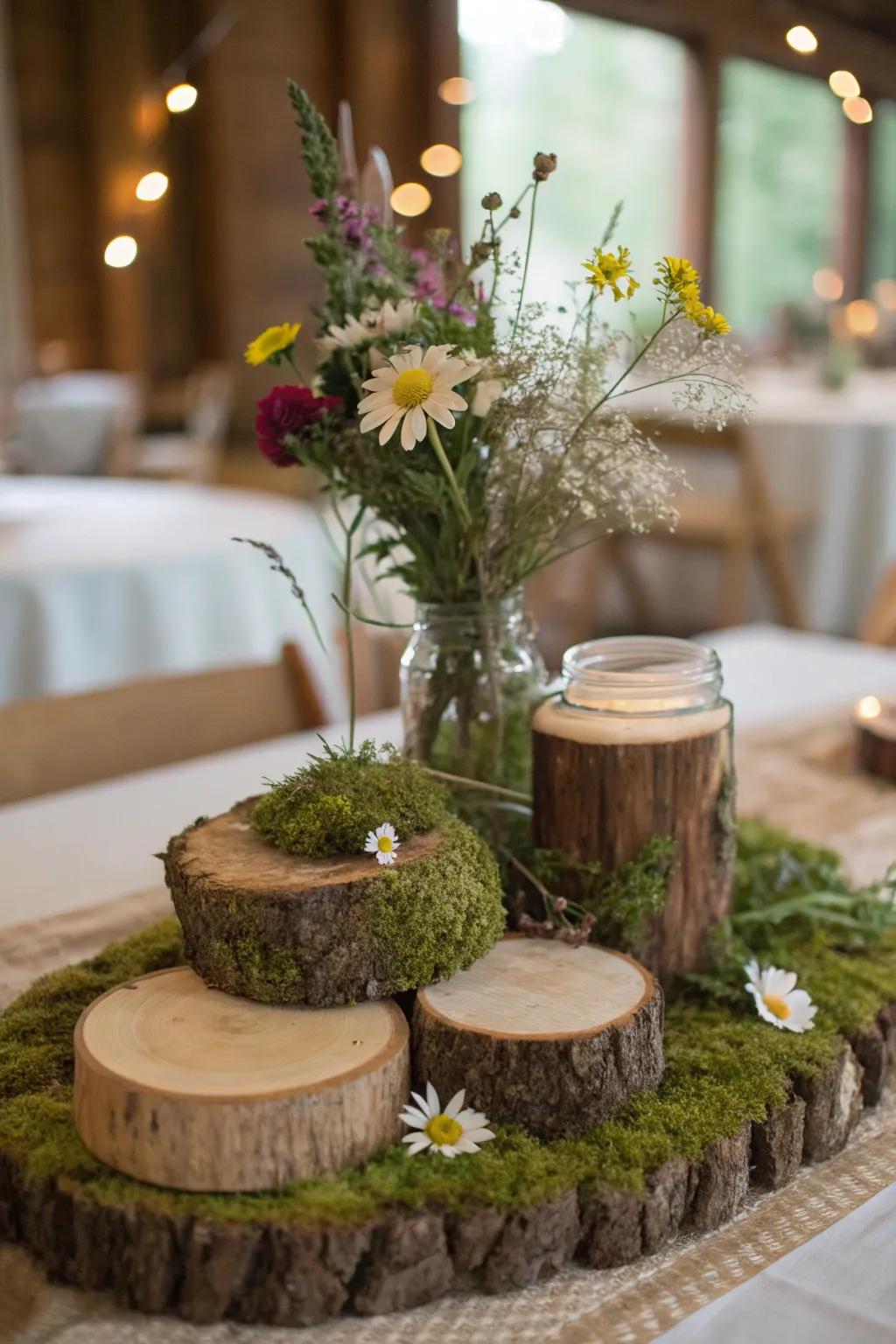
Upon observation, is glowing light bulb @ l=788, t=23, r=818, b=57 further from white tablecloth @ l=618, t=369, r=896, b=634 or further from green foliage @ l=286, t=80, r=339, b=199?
white tablecloth @ l=618, t=369, r=896, b=634

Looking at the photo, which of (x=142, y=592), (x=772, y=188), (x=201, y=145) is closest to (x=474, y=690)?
(x=142, y=592)

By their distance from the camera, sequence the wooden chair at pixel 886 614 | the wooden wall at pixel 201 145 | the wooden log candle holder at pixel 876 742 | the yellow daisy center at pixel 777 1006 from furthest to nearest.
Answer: the wooden wall at pixel 201 145 < the wooden chair at pixel 886 614 < the wooden log candle holder at pixel 876 742 < the yellow daisy center at pixel 777 1006

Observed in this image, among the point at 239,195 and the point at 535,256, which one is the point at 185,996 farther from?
the point at 535,256

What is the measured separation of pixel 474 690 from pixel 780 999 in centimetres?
29

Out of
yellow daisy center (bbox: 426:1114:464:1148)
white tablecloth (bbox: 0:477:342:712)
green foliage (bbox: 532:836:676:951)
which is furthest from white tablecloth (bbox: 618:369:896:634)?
yellow daisy center (bbox: 426:1114:464:1148)

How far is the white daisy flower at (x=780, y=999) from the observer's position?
0.78 m

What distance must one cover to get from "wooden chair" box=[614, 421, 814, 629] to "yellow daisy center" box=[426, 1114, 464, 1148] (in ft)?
11.5

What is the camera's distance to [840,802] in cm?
131

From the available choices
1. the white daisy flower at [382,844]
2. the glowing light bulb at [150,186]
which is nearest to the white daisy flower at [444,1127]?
the white daisy flower at [382,844]

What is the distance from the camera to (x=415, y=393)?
2.31ft

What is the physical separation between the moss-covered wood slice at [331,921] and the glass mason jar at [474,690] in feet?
0.68

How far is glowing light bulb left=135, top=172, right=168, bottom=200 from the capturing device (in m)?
0.98

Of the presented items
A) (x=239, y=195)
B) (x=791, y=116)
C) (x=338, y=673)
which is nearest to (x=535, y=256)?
(x=239, y=195)

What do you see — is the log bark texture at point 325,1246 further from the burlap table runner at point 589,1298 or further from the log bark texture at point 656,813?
the log bark texture at point 656,813
